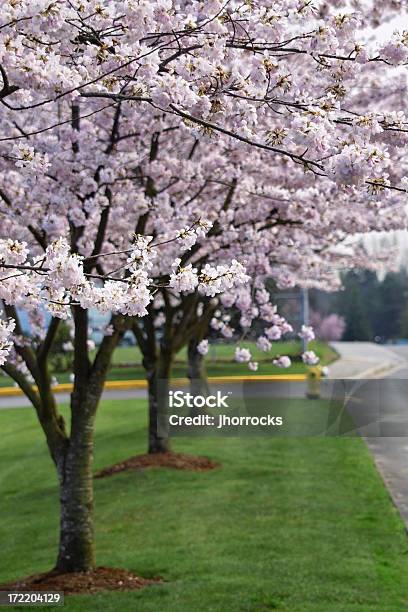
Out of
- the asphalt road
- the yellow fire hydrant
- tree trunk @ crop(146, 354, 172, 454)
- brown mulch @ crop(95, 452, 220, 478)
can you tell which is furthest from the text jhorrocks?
the yellow fire hydrant

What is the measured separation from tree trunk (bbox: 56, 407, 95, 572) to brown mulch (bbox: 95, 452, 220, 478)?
6.66 metres

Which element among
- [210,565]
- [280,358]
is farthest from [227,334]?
[210,565]

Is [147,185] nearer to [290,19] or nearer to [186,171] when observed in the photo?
[186,171]

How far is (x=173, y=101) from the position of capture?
20.8 feet

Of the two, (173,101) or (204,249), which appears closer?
(173,101)

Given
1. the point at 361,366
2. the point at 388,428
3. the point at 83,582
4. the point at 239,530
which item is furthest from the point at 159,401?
the point at 361,366

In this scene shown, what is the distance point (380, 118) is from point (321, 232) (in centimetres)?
716

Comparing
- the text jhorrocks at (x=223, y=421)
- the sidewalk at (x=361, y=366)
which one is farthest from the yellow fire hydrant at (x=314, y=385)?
the sidewalk at (x=361, y=366)

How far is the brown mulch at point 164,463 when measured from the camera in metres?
17.4

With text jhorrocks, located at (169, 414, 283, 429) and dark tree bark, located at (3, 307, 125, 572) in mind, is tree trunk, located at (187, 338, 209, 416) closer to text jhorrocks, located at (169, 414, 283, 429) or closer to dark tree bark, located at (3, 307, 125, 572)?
text jhorrocks, located at (169, 414, 283, 429)

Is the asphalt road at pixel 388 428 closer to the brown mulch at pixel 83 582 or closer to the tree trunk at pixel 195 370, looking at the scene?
the brown mulch at pixel 83 582

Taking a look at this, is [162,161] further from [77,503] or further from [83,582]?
[83,582]

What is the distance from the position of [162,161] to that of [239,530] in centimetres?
482

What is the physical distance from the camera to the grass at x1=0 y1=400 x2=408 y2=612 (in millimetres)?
9477
